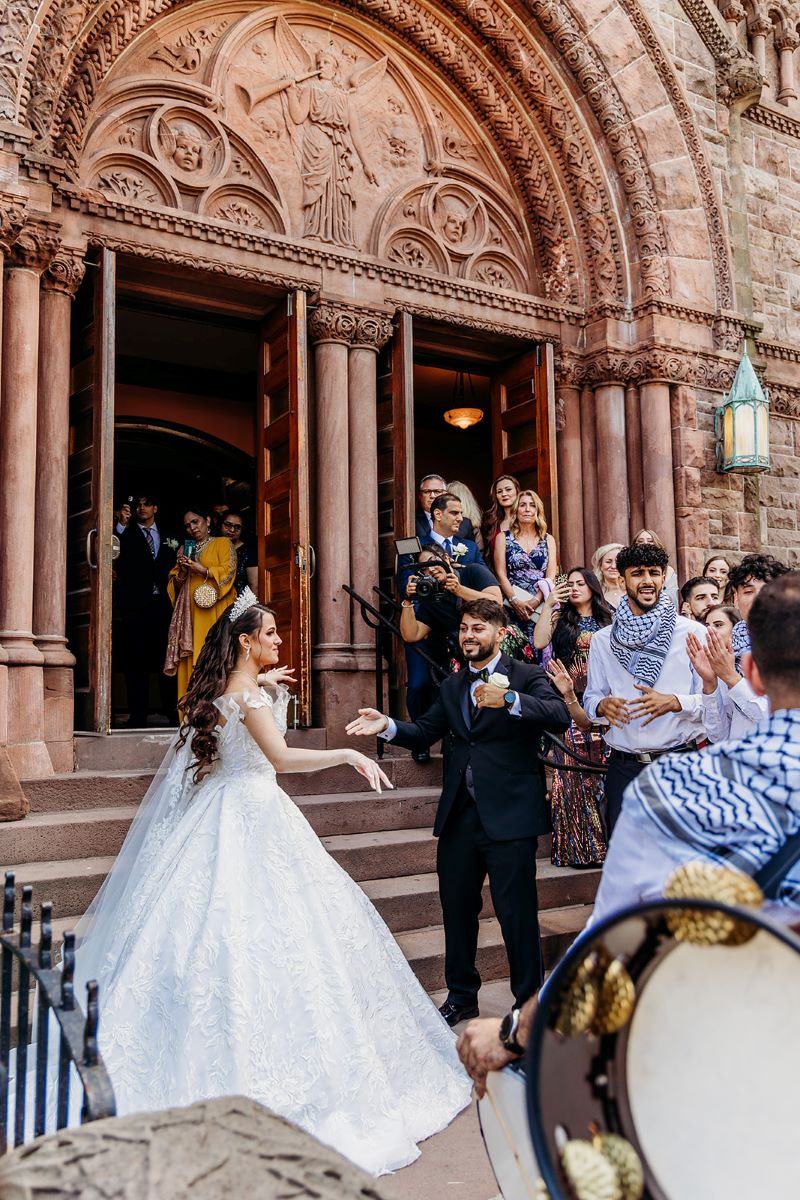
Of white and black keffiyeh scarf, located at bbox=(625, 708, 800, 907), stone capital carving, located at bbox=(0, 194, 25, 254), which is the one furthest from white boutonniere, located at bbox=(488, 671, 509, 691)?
stone capital carving, located at bbox=(0, 194, 25, 254)

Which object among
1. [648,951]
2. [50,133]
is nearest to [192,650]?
[50,133]

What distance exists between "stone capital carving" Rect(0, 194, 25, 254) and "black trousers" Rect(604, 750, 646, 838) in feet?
16.5

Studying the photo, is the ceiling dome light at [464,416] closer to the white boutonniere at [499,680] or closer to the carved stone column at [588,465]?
the carved stone column at [588,465]

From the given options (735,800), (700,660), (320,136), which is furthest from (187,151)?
(735,800)

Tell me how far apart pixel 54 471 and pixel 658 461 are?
5558 mm

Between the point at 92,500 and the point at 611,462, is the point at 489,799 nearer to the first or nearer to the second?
the point at 92,500

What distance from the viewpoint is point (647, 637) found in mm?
4973

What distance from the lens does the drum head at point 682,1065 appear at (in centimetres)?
135

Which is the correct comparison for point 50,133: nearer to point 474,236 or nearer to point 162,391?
point 474,236

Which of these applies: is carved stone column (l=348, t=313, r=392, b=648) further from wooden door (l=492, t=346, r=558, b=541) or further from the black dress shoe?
the black dress shoe

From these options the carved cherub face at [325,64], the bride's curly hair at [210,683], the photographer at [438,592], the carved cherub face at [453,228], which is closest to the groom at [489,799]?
the bride's curly hair at [210,683]

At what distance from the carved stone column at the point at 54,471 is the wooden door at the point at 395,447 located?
2.70 meters

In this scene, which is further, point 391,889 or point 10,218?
point 10,218

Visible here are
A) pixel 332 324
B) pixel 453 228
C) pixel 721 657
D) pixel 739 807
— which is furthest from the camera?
pixel 453 228
